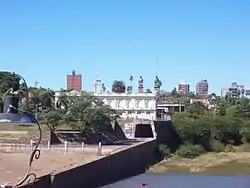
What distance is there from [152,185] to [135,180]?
2902mm

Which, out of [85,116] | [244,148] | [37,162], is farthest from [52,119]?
[244,148]

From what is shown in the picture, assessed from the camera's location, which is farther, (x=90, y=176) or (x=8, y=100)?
(x=90, y=176)

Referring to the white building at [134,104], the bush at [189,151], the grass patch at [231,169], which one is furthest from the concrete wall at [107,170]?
the white building at [134,104]

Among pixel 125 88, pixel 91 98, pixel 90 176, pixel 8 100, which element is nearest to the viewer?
pixel 8 100

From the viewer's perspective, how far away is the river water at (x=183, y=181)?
51684mm

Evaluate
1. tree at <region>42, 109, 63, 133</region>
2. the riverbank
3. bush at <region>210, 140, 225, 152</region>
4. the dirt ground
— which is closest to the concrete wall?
the dirt ground

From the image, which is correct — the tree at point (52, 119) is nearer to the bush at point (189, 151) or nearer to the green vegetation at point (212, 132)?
the bush at point (189, 151)

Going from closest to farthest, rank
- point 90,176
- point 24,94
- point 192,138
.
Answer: point 24,94, point 90,176, point 192,138

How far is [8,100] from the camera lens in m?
11.9

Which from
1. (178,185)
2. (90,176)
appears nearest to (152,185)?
(178,185)

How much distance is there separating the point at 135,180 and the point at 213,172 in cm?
1510

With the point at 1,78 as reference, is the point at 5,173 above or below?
below

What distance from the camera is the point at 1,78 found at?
104 meters

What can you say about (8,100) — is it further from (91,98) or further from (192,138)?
Answer: (192,138)
